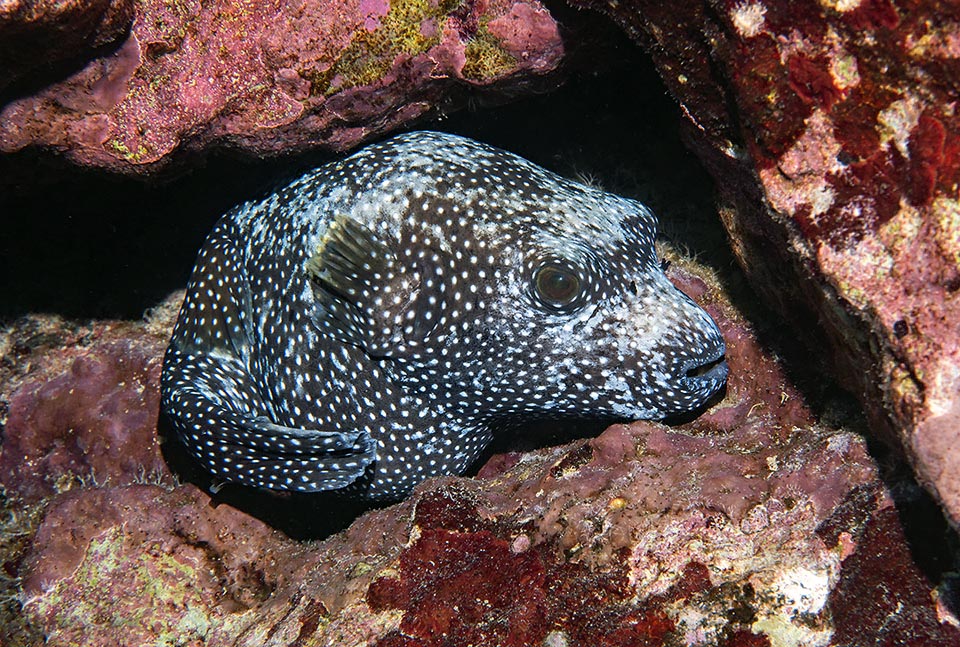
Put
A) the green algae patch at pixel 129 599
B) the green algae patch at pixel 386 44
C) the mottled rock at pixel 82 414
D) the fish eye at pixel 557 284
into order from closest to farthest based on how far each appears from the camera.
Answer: the fish eye at pixel 557 284 → the green algae patch at pixel 386 44 → the green algae patch at pixel 129 599 → the mottled rock at pixel 82 414

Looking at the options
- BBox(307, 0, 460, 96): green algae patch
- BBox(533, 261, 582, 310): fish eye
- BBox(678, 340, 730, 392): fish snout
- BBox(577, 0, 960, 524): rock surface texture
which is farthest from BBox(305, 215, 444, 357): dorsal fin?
BBox(577, 0, 960, 524): rock surface texture

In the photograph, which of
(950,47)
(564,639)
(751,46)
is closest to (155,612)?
(564,639)

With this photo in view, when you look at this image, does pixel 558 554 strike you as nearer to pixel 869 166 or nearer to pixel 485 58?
pixel 869 166

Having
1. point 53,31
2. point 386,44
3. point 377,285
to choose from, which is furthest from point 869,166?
point 53,31

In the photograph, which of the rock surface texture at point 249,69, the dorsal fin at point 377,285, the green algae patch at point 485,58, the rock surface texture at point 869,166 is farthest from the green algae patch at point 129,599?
the rock surface texture at point 869,166

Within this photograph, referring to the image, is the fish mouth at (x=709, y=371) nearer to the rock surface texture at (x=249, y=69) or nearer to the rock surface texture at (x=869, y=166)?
the rock surface texture at (x=869, y=166)

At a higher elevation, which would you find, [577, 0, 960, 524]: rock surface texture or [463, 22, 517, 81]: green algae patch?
[577, 0, 960, 524]: rock surface texture

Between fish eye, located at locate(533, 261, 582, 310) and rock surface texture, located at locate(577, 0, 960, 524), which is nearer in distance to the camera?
rock surface texture, located at locate(577, 0, 960, 524)

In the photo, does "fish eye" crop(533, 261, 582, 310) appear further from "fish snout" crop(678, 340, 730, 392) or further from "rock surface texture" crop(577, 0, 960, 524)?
"rock surface texture" crop(577, 0, 960, 524)
